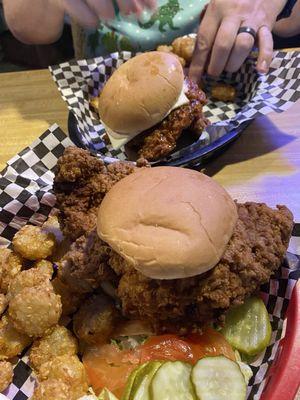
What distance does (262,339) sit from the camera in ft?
5.92

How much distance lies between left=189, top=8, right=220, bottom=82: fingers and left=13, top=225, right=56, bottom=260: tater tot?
1.74 metres

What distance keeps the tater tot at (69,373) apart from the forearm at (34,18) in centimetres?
278


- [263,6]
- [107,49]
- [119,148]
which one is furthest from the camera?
[107,49]

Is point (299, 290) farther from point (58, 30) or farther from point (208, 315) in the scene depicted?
point (58, 30)

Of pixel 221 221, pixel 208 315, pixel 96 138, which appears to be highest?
pixel 221 221

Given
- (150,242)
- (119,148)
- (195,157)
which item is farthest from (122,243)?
(119,148)

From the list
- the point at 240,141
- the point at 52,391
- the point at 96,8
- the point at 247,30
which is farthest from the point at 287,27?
the point at 52,391

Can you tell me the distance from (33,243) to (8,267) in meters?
0.17

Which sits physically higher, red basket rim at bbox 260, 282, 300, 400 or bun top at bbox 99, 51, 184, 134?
bun top at bbox 99, 51, 184, 134

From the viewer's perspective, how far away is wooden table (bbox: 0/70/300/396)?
2641mm

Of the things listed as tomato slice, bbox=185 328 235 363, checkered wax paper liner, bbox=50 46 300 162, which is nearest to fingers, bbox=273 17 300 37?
checkered wax paper liner, bbox=50 46 300 162

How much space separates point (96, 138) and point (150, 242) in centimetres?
163

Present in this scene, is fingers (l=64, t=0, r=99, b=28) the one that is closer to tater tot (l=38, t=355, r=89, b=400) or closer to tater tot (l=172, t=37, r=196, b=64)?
tater tot (l=172, t=37, r=196, b=64)

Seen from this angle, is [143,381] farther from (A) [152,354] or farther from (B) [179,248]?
(B) [179,248]
